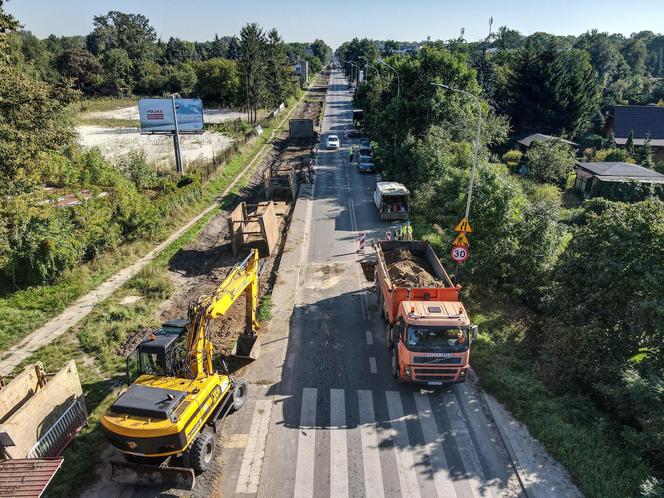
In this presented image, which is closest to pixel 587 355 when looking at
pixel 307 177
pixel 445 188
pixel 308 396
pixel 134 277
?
pixel 308 396

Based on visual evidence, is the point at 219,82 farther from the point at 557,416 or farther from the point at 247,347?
the point at 557,416

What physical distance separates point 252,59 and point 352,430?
175 ft

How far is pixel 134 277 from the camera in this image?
20.4 m

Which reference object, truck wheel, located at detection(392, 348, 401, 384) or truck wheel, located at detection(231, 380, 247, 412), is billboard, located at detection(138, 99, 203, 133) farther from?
truck wheel, located at detection(392, 348, 401, 384)

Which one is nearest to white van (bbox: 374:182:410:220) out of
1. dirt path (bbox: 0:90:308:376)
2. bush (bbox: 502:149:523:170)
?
dirt path (bbox: 0:90:308:376)

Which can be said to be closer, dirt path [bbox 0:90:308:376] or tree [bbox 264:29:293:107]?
dirt path [bbox 0:90:308:376]

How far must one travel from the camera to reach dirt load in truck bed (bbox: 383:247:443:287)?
52.4ft

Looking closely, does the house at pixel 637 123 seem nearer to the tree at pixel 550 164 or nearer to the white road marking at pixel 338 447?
the tree at pixel 550 164

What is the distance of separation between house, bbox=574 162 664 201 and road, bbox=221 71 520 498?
25693 mm

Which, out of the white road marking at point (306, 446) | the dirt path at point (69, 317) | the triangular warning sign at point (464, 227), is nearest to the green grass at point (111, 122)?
the dirt path at point (69, 317)

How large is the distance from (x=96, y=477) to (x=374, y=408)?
7224 mm

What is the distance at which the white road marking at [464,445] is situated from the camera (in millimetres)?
10523

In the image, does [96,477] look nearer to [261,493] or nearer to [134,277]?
[261,493]

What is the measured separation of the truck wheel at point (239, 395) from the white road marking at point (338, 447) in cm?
256
